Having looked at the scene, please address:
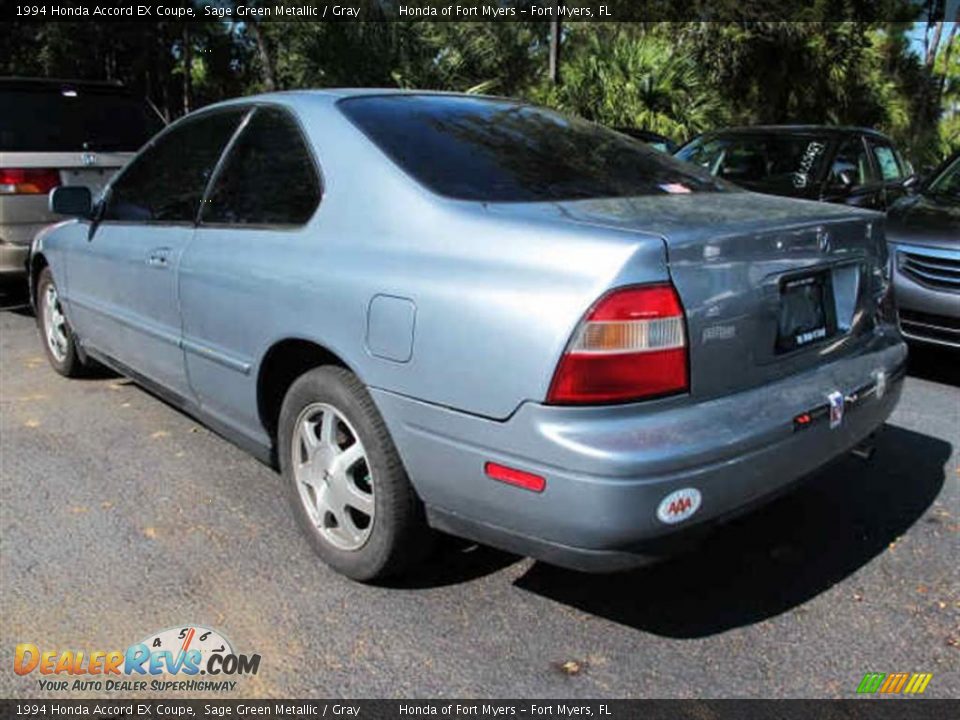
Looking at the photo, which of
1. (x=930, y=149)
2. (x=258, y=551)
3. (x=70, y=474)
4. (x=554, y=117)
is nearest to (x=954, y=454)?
(x=554, y=117)

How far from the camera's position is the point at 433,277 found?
8.53ft

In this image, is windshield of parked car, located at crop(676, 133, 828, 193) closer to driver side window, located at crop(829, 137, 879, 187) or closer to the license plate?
driver side window, located at crop(829, 137, 879, 187)

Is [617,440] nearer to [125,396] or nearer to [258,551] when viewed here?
[258,551]

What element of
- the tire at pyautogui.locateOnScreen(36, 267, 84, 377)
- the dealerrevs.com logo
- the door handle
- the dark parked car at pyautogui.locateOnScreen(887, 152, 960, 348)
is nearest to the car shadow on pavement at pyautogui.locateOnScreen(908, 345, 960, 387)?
the dark parked car at pyautogui.locateOnScreen(887, 152, 960, 348)

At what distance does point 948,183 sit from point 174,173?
16.8 ft

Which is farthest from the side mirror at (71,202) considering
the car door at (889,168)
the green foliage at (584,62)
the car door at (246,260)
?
the green foliage at (584,62)

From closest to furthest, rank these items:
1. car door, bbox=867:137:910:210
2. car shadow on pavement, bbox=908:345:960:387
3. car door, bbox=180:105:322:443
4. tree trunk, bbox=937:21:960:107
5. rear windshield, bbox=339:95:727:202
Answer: rear windshield, bbox=339:95:727:202, car door, bbox=180:105:322:443, car shadow on pavement, bbox=908:345:960:387, car door, bbox=867:137:910:210, tree trunk, bbox=937:21:960:107

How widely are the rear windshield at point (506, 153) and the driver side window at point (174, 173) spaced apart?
776mm

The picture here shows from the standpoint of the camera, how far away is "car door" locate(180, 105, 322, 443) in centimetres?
315

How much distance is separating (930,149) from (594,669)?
18358 millimetres

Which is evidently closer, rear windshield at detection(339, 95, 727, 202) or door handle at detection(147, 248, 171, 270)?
rear windshield at detection(339, 95, 727, 202)

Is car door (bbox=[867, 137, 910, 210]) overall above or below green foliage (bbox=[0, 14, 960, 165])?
below

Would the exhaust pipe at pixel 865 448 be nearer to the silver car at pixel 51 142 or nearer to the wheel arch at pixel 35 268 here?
the wheel arch at pixel 35 268

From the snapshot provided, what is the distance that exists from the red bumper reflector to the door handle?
197cm
